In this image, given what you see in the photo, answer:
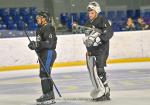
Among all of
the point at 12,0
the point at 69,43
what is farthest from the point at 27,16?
the point at 69,43

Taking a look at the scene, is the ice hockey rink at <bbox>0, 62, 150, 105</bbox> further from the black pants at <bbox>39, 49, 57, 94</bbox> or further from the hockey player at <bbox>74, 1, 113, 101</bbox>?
the black pants at <bbox>39, 49, 57, 94</bbox>

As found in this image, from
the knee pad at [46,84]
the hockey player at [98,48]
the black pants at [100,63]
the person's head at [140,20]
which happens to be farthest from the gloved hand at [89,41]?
the person's head at [140,20]

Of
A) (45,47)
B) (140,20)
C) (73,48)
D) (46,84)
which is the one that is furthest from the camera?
(140,20)

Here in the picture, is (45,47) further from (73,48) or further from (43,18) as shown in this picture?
(73,48)

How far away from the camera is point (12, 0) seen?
19.1m

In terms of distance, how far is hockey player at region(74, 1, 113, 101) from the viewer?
945 centimetres

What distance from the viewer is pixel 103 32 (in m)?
9.45

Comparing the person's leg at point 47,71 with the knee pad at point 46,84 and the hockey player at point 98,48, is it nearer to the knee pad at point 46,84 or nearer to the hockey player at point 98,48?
the knee pad at point 46,84

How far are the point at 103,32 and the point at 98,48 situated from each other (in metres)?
0.29

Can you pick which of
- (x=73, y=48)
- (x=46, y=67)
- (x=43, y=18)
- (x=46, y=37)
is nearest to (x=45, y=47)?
(x=46, y=37)

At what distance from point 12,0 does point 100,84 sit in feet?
33.5

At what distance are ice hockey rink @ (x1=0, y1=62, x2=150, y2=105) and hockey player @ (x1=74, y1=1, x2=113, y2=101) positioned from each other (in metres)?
0.26

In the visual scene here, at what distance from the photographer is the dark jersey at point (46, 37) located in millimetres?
9406

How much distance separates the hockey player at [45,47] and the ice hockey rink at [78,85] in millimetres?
326
